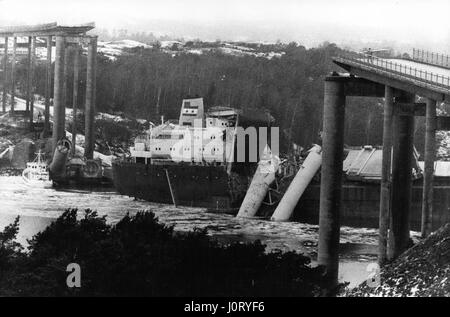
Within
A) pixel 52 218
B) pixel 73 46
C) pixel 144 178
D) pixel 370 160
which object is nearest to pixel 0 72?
pixel 73 46

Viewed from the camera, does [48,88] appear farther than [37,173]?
Yes

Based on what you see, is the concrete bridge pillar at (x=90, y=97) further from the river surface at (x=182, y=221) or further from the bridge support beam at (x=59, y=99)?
the river surface at (x=182, y=221)

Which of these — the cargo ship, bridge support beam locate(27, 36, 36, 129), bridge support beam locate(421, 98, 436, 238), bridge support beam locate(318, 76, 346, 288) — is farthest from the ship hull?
bridge support beam locate(421, 98, 436, 238)

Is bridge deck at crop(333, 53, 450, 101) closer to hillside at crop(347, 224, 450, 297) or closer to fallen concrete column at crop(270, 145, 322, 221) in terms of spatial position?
hillside at crop(347, 224, 450, 297)

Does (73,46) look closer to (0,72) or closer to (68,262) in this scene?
(0,72)

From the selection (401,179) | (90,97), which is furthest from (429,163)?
(90,97)

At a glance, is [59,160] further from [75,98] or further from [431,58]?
[431,58]
